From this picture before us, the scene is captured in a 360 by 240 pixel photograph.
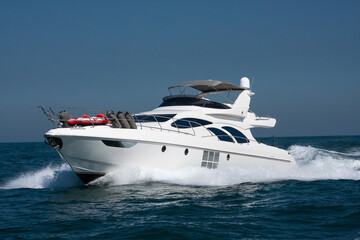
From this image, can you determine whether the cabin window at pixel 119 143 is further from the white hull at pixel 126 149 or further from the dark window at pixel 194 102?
the dark window at pixel 194 102

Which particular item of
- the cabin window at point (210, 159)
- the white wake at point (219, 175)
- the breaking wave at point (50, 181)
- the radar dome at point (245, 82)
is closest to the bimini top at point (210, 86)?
the radar dome at point (245, 82)

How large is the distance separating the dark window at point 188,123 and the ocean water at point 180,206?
5.16 ft

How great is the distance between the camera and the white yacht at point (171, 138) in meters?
10.4

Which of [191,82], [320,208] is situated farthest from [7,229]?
[191,82]

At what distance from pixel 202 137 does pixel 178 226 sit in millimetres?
5862

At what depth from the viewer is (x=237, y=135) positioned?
13805mm

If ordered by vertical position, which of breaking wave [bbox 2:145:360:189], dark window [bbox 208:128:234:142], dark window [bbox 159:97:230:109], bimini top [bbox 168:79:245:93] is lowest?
breaking wave [bbox 2:145:360:189]

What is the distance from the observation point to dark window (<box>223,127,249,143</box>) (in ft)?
44.6

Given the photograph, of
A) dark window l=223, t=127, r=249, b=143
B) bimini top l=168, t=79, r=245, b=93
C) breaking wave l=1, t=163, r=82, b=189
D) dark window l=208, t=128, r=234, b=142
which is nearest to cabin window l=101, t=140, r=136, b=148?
breaking wave l=1, t=163, r=82, b=189

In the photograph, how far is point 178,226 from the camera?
6.73 m

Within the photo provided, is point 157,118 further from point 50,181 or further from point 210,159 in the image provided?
point 50,181

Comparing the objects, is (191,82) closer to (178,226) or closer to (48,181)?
(48,181)

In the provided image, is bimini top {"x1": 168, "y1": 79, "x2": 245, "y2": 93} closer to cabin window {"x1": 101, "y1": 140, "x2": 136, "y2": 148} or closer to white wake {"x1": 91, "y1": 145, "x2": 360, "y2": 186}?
white wake {"x1": 91, "y1": 145, "x2": 360, "y2": 186}

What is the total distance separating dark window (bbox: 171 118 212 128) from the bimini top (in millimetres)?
2052
